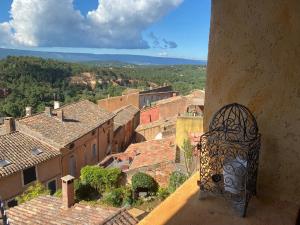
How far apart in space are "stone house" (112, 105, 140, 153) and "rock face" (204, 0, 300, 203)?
27965 mm

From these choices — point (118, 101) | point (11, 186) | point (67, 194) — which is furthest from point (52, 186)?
point (118, 101)

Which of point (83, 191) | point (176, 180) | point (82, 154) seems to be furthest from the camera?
point (82, 154)

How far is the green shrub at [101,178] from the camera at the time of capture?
17125 mm

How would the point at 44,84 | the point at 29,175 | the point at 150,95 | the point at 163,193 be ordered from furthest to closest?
the point at 44,84 < the point at 150,95 < the point at 29,175 < the point at 163,193

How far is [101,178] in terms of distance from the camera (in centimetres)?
1730

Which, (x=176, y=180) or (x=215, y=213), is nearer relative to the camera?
(x=215, y=213)

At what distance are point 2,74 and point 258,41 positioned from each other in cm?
5199

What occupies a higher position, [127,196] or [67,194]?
[67,194]

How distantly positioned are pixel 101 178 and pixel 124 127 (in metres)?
14.9

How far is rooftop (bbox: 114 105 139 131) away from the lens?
3206 cm

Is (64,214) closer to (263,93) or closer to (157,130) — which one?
(263,93)

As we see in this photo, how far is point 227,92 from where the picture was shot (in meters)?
2.10

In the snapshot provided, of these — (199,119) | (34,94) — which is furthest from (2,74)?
(199,119)

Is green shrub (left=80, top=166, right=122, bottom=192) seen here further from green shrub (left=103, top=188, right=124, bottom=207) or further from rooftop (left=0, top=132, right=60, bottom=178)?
rooftop (left=0, top=132, right=60, bottom=178)
